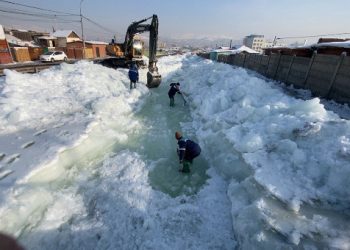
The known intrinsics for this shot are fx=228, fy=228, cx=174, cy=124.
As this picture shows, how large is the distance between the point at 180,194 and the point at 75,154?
3.59 m

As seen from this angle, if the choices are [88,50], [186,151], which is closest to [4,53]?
[88,50]

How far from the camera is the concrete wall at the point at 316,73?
29.0 feet

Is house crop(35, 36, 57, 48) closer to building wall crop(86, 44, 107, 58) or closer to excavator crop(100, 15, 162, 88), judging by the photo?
Answer: building wall crop(86, 44, 107, 58)

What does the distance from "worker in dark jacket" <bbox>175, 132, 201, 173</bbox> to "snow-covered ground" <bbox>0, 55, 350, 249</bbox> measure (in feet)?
1.18

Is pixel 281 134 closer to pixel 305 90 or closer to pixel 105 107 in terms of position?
pixel 305 90

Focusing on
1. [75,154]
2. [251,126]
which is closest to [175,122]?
[251,126]

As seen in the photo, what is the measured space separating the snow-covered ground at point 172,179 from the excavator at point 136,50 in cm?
704

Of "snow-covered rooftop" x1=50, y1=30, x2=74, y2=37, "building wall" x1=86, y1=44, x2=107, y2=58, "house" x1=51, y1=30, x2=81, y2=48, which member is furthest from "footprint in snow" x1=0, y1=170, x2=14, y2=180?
"snow-covered rooftop" x1=50, y1=30, x2=74, y2=37

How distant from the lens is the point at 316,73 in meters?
10.4

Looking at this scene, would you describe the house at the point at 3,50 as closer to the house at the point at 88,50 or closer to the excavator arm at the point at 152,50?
the house at the point at 88,50

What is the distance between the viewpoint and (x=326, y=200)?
4441 mm

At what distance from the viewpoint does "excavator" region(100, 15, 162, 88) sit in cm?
1582

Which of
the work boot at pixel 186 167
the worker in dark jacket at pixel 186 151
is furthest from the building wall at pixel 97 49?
the work boot at pixel 186 167

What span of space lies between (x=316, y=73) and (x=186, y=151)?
25.5 ft
